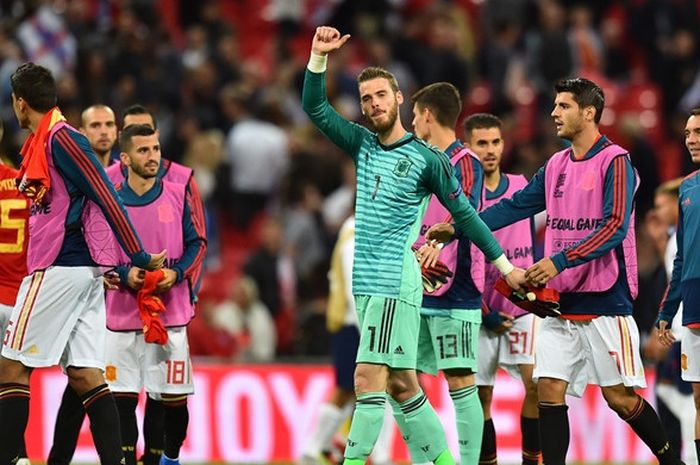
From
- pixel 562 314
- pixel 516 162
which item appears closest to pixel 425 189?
pixel 562 314

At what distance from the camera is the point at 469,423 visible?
10.1 meters

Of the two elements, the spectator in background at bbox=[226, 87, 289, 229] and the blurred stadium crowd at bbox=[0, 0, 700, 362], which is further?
Answer: the spectator in background at bbox=[226, 87, 289, 229]

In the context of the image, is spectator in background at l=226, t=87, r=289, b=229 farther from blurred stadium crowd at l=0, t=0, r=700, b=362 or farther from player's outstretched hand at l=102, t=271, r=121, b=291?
player's outstretched hand at l=102, t=271, r=121, b=291

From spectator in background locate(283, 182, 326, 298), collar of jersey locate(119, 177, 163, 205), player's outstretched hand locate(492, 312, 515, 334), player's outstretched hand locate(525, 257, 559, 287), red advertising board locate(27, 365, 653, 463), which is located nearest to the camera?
player's outstretched hand locate(525, 257, 559, 287)

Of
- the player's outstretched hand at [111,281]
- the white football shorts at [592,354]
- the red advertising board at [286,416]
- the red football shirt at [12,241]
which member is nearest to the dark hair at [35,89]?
the red football shirt at [12,241]

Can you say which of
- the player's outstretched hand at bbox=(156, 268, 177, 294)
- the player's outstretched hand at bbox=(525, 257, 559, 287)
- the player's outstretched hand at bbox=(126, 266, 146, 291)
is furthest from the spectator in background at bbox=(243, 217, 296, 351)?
the player's outstretched hand at bbox=(525, 257, 559, 287)

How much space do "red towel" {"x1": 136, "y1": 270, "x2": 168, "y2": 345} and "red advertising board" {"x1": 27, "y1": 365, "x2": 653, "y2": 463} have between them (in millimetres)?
5313

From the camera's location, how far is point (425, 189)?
9.29 meters

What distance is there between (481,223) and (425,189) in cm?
42

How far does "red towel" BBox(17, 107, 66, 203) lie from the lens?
917 cm

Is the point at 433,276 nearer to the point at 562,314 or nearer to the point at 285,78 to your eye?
the point at 562,314

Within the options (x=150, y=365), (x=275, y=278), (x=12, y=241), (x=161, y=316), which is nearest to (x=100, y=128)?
(x=12, y=241)

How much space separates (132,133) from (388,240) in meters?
2.47

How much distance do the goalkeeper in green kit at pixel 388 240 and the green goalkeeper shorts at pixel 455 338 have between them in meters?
0.89
